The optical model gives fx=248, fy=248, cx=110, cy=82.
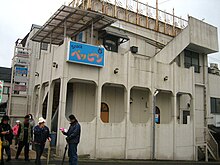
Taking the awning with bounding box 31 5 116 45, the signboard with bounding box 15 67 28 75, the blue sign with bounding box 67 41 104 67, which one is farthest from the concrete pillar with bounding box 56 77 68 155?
the signboard with bounding box 15 67 28 75

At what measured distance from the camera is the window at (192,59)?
20.6 metres

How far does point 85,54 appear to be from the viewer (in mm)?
12883

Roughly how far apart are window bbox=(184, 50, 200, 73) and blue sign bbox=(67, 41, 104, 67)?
972 cm

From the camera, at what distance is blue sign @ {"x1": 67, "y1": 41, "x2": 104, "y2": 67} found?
41.1 feet

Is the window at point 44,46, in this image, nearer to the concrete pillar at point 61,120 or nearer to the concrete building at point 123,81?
the concrete building at point 123,81

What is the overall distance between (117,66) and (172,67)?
459cm

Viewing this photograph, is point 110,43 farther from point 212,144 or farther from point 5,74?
point 5,74

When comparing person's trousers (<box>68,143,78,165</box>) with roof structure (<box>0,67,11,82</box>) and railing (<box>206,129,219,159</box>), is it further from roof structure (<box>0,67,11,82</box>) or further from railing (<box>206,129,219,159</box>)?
roof structure (<box>0,67,11,82</box>)

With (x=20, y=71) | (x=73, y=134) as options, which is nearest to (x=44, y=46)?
Result: (x=20, y=71)

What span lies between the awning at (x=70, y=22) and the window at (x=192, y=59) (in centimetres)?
852

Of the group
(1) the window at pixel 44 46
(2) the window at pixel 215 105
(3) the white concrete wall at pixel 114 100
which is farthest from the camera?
(2) the window at pixel 215 105

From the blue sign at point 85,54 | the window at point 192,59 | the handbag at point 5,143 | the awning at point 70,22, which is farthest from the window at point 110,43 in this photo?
the handbag at point 5,143

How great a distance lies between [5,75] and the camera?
3431cm

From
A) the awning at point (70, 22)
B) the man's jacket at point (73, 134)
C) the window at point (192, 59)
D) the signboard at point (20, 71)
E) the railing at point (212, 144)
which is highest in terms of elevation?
the awning at point (70, 22)
